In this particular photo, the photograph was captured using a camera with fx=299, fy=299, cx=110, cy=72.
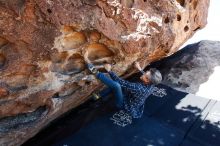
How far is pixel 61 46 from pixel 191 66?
399 cm

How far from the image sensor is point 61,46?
14.3 feet

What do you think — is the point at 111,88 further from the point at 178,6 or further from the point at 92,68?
the point at 178,6

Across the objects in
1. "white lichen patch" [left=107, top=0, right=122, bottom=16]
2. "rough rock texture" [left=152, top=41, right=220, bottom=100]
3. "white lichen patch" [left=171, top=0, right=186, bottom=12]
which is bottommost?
"rough rock texture" [left=152, top=41, right=220, bottom=100]

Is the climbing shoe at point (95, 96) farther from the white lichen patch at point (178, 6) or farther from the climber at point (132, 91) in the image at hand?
the white lichen patch at point (178, 6)

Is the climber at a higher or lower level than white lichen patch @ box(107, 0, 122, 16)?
lower

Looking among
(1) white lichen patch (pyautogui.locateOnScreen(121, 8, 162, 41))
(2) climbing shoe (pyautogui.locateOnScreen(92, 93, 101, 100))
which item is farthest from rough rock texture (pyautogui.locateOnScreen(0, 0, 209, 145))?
(2) climbing shoe (pyautogui.locateOnScreen(92, 93, 101, 100))

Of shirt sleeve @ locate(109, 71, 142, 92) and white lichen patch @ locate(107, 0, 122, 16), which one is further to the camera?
shirt sleeve @ locate(109, 71, 142, 92)

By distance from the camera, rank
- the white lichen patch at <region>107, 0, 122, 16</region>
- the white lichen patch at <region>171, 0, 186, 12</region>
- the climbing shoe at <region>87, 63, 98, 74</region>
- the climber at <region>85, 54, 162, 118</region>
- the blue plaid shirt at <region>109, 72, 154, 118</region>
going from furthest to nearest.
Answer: the white lichen patch at <region>171, 0, 186, 12</region>, the blue plaid shirt at <region>109, 72, 154, 118</region>, the climber at <region>85, 54, 162, 118</region>, the climbing shoe at <region>87, 63, 98, 74</region>, the white lichen patch at <region>107, 0, 122, 16</region>

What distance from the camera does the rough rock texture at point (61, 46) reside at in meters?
4.03

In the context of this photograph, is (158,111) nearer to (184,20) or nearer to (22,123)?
(184,20)

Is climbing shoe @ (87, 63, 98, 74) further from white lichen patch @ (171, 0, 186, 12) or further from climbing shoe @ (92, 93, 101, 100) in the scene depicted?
white lichen patch @ (171, 0, 186, 12)

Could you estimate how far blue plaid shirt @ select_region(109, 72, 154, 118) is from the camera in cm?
532

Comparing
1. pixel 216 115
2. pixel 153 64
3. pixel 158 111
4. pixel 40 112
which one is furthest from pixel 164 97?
pixel 40 112

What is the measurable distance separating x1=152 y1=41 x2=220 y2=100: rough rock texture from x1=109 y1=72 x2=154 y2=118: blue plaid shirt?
1.46 metres
